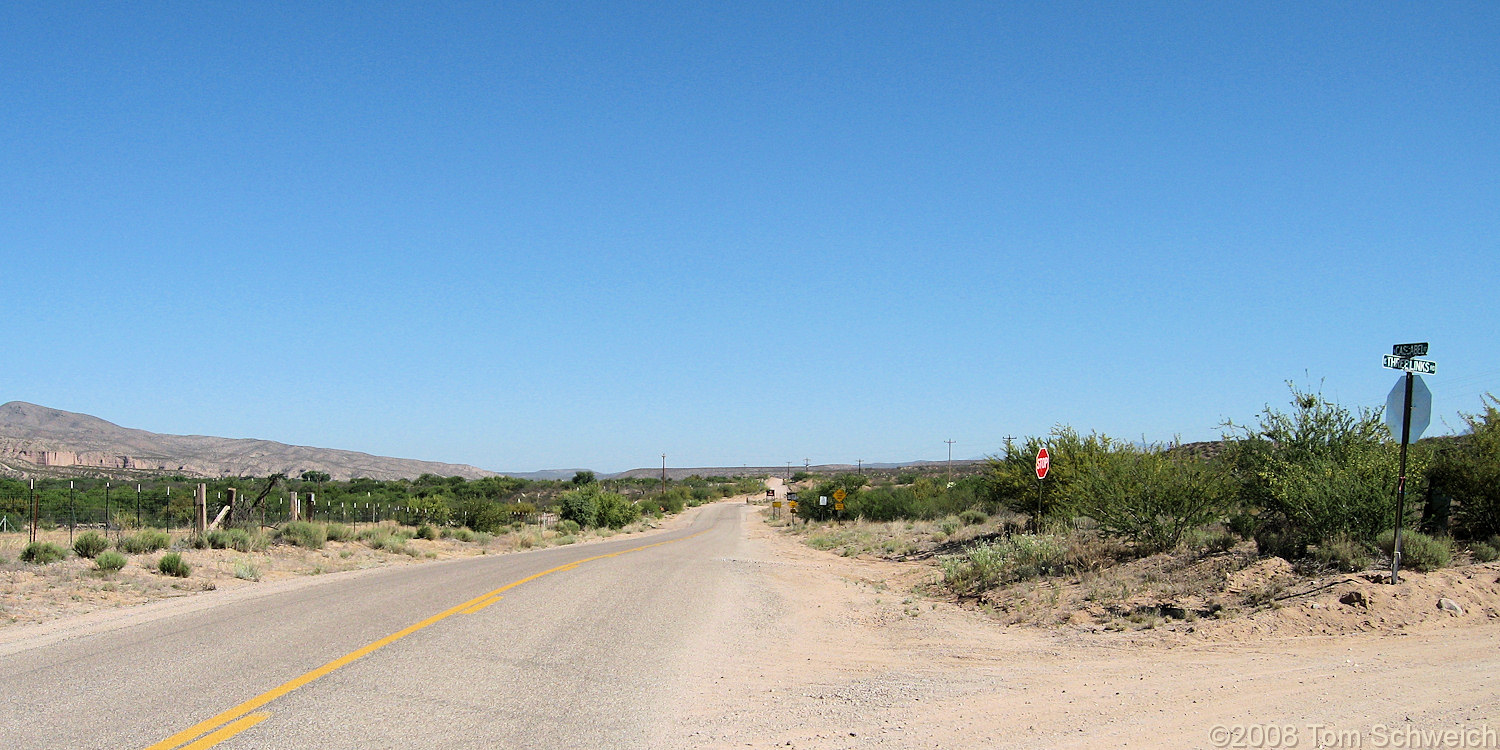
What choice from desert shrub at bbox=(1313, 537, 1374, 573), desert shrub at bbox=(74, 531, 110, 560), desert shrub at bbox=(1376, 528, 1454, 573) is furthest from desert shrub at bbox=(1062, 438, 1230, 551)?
desert shrub at bbox=(74, 531, 110, 560)

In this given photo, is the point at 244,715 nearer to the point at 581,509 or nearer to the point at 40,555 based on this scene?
the point at 40,555

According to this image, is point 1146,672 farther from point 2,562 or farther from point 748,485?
point 748,485

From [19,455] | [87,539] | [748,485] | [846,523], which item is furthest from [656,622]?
[748,485]

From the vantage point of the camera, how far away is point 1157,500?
16.6 metres

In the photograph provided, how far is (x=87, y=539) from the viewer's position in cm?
1955

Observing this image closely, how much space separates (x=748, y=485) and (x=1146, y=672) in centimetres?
16486

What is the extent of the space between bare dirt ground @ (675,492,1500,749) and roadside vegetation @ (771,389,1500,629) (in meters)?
0.88

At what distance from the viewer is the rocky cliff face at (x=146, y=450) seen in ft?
433

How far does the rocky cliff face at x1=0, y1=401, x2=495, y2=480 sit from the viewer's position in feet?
433

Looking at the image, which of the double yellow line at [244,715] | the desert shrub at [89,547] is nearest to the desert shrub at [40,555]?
the desert shrub at [89,547]

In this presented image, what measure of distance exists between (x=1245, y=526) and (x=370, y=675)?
13.9 metres

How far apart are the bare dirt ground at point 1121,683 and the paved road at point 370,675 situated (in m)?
0.87

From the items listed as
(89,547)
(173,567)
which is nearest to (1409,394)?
(173,567)

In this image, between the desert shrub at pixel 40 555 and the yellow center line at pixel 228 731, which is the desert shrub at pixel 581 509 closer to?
the desert shrub at pixel 40 555
